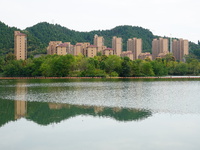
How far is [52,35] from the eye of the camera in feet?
514

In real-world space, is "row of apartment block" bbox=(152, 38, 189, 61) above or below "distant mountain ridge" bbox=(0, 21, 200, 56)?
below

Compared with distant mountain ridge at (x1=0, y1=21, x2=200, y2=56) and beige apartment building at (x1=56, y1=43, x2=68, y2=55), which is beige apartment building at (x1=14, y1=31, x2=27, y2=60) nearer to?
distant mountain ridge at (x1=0, y1=21, x2=200, y2=56)

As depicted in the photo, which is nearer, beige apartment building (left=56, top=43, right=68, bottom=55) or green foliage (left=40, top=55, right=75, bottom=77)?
green foliage (left=40, top=55, right=75, bottom=77)

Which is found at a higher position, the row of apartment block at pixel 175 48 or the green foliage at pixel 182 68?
the row of apartment block at pixel 175 48

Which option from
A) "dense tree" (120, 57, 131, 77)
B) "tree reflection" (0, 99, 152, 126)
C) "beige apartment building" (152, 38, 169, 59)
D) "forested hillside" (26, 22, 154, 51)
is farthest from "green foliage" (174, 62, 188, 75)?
"forested hillside" (26, 22, 154, 51)

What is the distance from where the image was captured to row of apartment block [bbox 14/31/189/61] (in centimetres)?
10950

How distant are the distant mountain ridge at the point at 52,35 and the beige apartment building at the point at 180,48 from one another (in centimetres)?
876

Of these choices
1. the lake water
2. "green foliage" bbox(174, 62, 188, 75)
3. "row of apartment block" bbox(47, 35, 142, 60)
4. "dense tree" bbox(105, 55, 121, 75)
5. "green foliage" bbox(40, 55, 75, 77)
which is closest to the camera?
the lake water

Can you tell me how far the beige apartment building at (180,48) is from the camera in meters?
135

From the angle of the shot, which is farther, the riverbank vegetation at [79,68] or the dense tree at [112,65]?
the dense tree at [112,65]

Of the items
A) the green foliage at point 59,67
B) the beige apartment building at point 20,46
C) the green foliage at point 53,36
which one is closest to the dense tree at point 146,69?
the green foliage at point 59,67

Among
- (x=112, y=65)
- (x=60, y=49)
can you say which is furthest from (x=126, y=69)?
(x=60, y=49)

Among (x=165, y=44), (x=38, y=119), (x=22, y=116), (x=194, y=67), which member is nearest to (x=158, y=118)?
(x=38, y=119)

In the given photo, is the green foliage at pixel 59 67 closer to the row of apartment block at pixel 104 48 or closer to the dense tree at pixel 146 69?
the dense tree at pixel 146 69
